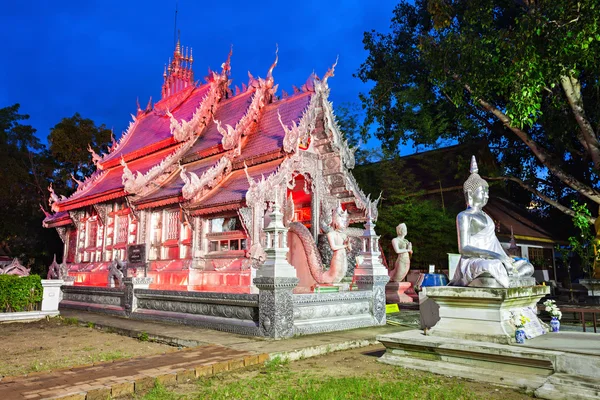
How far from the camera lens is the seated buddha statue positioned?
18.8ft

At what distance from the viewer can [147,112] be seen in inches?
862

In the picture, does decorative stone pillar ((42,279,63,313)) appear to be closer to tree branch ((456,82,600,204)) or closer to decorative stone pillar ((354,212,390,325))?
decorative stone pillar ((354,212,390,325))

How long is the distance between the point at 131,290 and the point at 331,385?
7.94 meters

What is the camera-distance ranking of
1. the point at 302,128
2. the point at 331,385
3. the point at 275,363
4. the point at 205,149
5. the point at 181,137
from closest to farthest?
the point at 331,385 → the point at 275,363 → the point at 302,128 → the point at 205,149 → the point at 181,137

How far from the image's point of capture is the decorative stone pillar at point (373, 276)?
33.5 feet

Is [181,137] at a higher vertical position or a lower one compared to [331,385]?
higher

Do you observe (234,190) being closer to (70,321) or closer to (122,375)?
(70,321)

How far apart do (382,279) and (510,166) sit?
1523 cm

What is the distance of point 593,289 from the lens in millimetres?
13695

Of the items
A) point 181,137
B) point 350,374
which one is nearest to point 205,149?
point 181,137

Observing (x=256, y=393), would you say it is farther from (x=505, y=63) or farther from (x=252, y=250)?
(x=505, y=63)

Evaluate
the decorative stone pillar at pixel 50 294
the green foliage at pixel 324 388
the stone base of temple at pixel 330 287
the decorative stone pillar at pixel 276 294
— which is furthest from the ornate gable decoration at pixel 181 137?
the green foliage at pixel 324 388

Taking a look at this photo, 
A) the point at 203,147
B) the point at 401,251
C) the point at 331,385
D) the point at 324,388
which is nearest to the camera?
the point at 324,388

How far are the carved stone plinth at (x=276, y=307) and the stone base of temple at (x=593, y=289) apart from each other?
992cm
